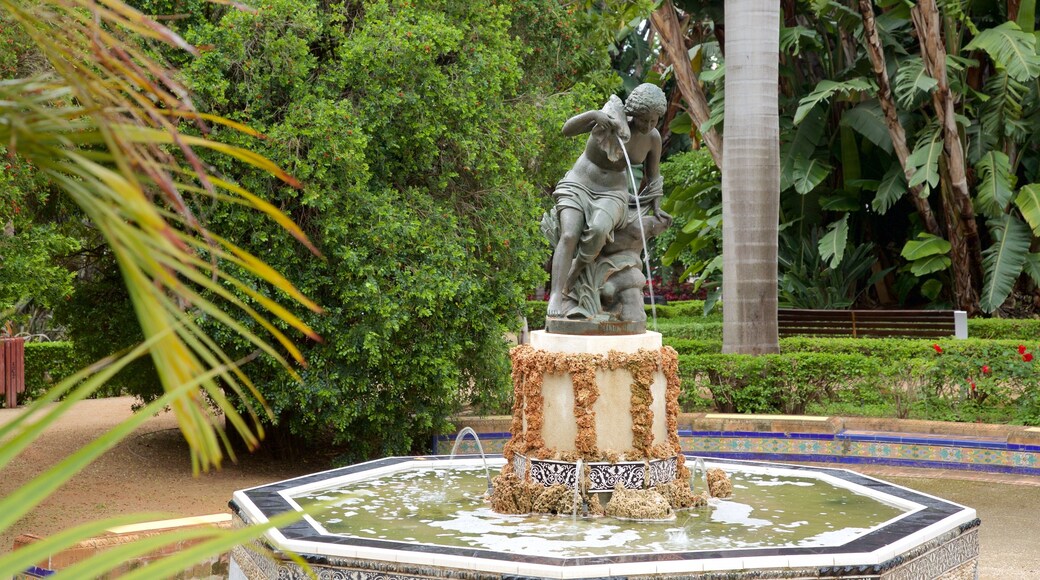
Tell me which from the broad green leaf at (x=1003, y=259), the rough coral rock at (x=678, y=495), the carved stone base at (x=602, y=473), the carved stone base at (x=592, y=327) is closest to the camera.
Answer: the carved stone base at (x=602, y=473)

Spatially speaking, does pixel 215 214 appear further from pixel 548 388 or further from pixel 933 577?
pixel 933 577

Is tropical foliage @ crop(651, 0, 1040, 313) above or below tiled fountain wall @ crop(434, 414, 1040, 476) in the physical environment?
above

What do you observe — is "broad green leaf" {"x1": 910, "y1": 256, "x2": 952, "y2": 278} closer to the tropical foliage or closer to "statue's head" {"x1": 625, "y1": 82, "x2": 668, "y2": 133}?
the tropical foliage

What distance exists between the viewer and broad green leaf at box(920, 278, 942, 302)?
18453 millimetres

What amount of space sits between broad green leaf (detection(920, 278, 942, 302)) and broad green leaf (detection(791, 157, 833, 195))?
260cm

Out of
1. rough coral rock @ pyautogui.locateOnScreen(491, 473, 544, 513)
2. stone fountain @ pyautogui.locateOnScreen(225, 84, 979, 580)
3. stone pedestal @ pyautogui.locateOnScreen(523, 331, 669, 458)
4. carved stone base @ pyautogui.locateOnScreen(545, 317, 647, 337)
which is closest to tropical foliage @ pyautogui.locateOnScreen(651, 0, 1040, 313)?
stone fountain @ pyautogui.locateOnScreen(225, 84, 979, 580)

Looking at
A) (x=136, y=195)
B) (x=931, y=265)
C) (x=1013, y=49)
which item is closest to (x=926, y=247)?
(x=931, y=265)

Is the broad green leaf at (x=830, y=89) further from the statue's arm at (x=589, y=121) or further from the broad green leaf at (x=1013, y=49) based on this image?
the statue's arm at (x=589, y=121)

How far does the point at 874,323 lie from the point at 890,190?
225cm

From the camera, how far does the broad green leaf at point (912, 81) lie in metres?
15.7

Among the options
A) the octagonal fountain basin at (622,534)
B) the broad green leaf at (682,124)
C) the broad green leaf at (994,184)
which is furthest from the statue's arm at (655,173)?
the broad green leaf at (682,124)

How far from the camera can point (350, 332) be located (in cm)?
1089

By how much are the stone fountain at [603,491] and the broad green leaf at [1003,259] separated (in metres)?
8.84

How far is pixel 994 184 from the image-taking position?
16.4m
